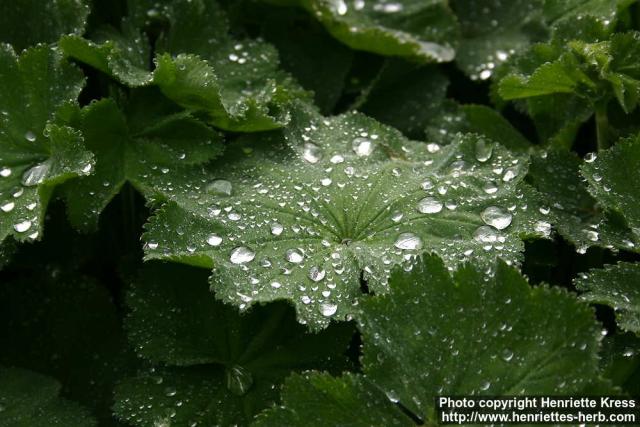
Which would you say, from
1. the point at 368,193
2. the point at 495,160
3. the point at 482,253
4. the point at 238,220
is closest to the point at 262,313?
the point at 238,220

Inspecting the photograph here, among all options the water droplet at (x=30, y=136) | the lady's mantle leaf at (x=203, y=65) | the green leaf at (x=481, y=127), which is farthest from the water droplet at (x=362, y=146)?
the water droplet at (x=30, y=136)

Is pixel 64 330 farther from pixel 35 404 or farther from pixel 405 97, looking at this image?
pixel 405 97

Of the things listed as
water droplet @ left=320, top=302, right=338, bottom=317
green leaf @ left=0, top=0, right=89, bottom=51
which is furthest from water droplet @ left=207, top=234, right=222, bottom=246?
green leaf @ left=0, top=0, right=89, bottom=51

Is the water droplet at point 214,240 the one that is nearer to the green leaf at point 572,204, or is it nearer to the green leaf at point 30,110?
the green leaf at point 30,110

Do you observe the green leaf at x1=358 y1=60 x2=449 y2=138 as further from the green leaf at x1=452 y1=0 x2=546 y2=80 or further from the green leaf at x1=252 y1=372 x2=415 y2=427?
the green leaf at x1=252 y1=372 x2=415 y2=427

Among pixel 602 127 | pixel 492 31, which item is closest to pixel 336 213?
pixel 602 127

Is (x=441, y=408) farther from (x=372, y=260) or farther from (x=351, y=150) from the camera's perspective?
(x=351, y=150)

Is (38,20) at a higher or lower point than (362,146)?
higher
